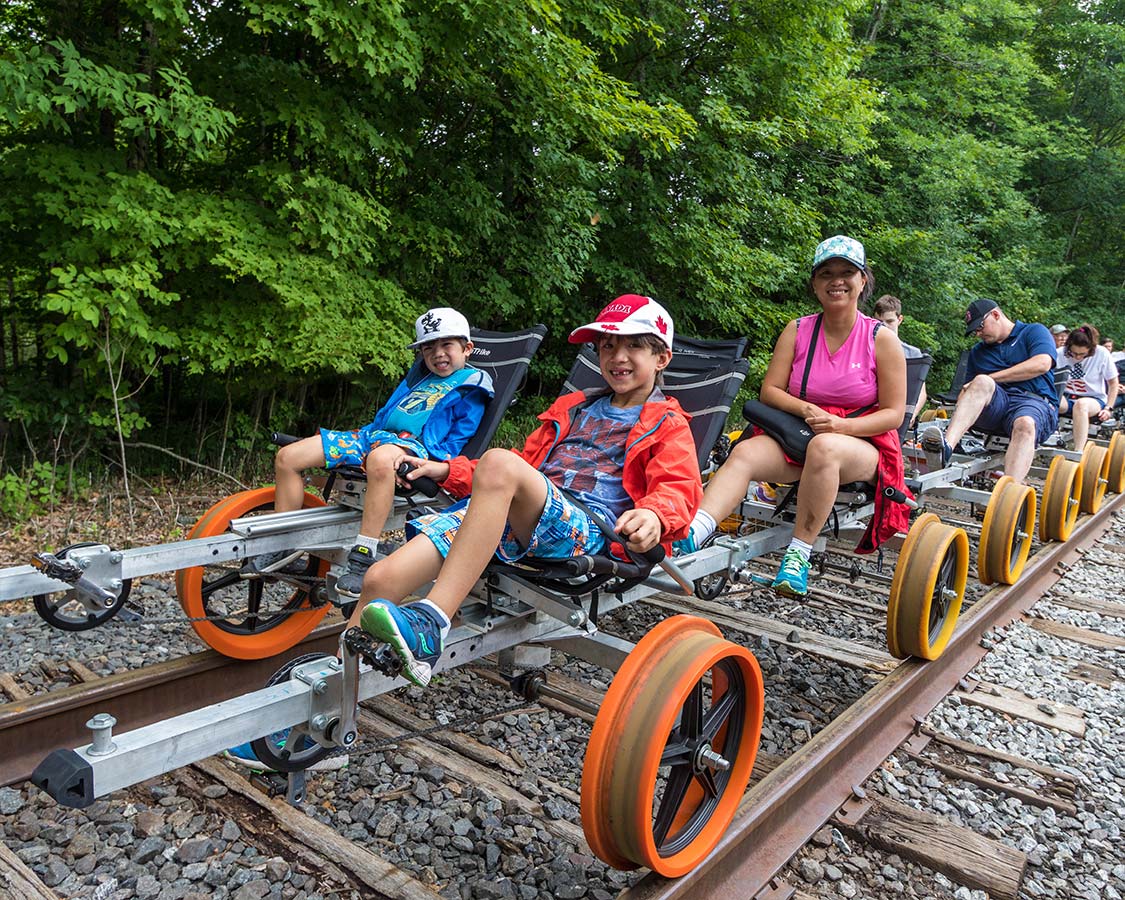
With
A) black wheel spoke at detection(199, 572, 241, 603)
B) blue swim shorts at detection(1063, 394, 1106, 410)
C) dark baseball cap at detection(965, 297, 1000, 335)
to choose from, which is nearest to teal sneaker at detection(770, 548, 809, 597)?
black wheel spoke at detection(199, 572, 241, 603)

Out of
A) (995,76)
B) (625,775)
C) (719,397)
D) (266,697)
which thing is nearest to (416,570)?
(266,697)

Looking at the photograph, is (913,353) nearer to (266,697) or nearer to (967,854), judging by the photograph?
(967,854)

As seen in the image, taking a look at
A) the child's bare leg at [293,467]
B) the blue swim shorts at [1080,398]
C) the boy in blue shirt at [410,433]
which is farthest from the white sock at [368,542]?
the blue swim shorts at [1080,398]

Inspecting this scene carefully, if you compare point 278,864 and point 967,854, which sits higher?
point 967,854

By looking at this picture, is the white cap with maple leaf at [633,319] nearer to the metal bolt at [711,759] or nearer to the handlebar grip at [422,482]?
the handlebar grip at [422,482]

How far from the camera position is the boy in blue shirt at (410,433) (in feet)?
12.4

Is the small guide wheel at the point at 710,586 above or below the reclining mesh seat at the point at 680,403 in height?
below

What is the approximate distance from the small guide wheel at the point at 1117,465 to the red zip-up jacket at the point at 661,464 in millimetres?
8554

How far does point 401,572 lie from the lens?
257 cm

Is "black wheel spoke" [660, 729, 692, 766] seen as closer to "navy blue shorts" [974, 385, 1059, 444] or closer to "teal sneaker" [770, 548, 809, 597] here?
"teal sneaker" [770, 548, 809, 597]

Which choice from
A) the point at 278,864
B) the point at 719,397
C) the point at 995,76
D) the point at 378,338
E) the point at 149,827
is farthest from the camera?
the point at 995,76

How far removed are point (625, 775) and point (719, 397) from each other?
6.52 ft

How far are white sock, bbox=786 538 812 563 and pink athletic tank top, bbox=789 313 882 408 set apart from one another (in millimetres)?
727

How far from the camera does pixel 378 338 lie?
6.82 meters
